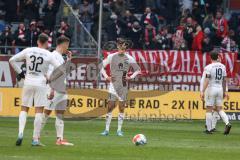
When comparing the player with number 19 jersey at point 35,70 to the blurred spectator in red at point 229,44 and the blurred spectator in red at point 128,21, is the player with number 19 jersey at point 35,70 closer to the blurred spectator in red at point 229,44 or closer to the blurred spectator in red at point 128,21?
the blurred spectator in red at point 128,21

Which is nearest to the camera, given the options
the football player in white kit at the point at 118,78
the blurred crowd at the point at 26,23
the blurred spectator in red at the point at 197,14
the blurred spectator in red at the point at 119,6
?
the football player in white kit at the point at 118,78

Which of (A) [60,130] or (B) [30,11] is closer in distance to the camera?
(A) [60,130]

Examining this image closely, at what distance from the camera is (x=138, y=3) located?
3828 cm

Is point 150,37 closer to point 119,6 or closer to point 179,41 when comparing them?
point 179,41

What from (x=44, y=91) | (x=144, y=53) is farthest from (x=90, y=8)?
(x=44, y=91)

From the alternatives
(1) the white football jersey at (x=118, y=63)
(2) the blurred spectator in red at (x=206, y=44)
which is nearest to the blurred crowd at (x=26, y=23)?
(2) the blurred spectator in red at (x=206, y=44)

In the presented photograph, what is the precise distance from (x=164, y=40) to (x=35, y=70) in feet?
56.0

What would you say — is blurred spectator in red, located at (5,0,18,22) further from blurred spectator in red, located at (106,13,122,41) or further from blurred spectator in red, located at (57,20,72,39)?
blurred spectator in red, located at (57,20,72,39)

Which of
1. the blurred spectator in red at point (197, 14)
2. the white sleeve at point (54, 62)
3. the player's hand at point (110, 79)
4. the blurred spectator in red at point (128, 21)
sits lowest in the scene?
the player's hand at point (110, 79)

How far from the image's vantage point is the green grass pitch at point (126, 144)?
639 inches

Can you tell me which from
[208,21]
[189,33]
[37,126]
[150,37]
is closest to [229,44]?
[208,21]

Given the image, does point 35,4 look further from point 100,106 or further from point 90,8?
point 100,106

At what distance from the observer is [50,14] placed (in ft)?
113

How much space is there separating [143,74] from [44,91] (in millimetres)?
14000
